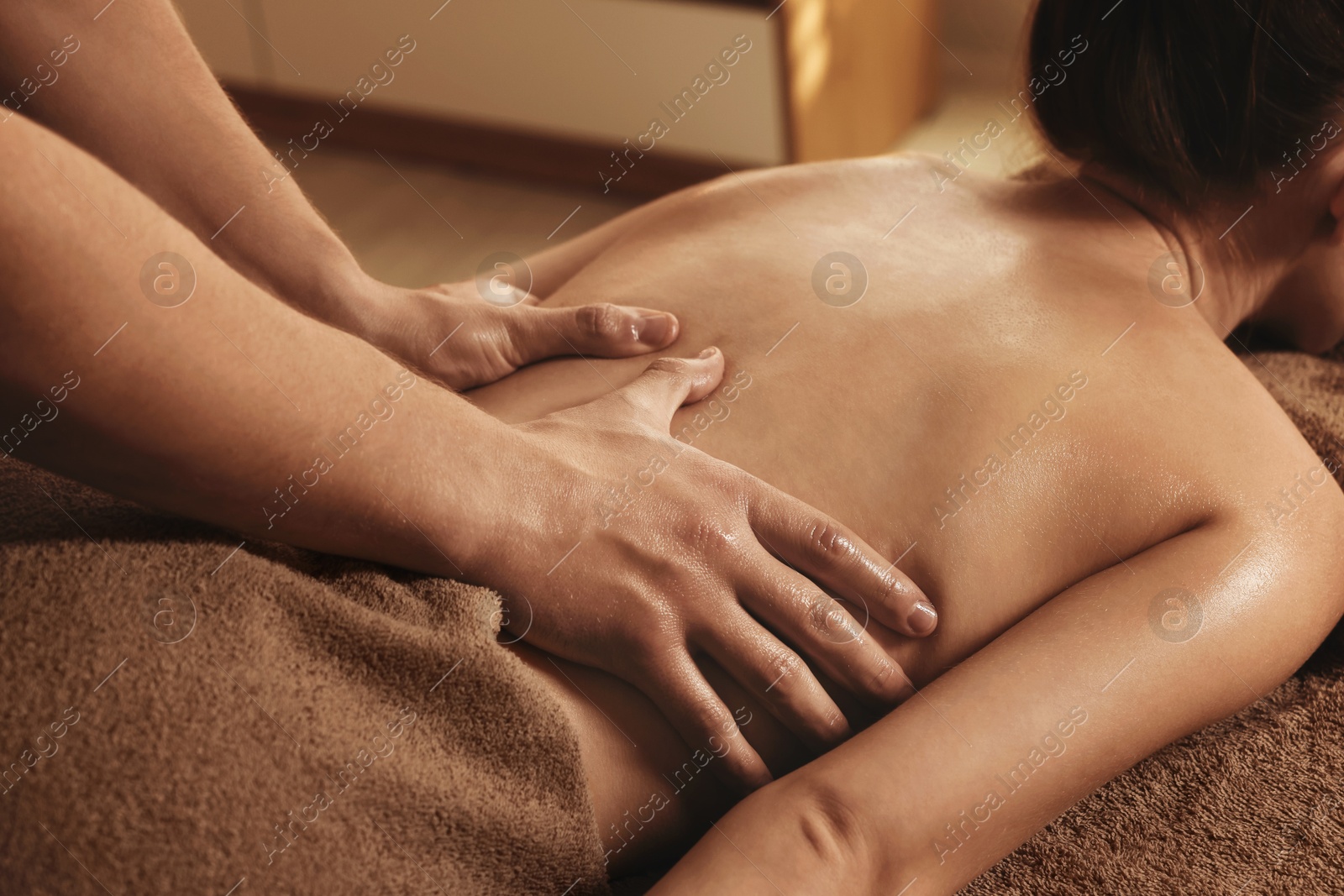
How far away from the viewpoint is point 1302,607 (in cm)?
89

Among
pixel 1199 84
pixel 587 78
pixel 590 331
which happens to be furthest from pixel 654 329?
pixel 587 78

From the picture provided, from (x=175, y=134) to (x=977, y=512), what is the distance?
80 centimetres

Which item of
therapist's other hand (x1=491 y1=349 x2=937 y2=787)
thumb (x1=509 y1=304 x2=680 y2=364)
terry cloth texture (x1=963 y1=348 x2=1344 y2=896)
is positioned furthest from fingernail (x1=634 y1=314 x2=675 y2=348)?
terry cloth texture (x1=963 y1=348 x2=1344 y2=896)

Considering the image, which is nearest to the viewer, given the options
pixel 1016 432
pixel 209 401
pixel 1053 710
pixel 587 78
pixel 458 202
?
pixel 209 401

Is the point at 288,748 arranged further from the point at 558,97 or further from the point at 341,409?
the point at 558,97

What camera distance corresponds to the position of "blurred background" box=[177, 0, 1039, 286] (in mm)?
2738

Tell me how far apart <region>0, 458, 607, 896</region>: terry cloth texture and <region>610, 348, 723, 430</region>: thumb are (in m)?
0.25

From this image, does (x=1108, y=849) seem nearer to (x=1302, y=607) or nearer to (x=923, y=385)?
(x=1302, y=607)

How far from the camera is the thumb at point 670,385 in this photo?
0.93 m

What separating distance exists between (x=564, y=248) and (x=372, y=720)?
30.5 inches

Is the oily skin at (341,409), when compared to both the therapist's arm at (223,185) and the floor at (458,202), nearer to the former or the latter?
the therapist's arm at (223,185)

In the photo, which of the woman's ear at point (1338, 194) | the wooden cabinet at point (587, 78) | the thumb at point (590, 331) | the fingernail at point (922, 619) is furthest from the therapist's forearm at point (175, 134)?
the wooden cabinet at point (587, 78)

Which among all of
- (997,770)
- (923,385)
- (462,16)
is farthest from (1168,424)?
(462,16)

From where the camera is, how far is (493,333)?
1.04 m
